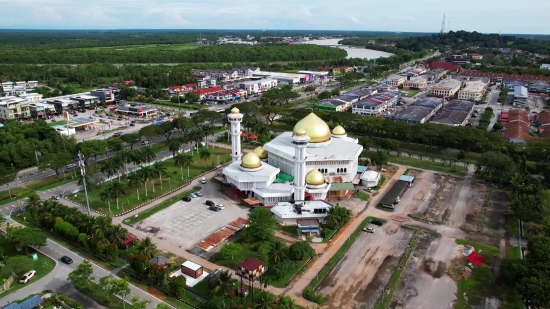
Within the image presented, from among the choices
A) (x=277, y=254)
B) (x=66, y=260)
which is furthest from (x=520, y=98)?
Answer: (x=66, y=260)

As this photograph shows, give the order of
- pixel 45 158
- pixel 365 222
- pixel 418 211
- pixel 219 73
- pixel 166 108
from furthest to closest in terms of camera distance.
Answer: pixel 219 73 → pixel 166 108 → pixel 45 158 → pixel 418 211 → pixel 365 222

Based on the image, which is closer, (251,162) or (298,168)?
(298,168)

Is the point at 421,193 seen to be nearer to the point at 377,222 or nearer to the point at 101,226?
the point at 377,222

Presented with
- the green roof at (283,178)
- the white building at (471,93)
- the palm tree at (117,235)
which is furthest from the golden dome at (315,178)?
the white building at (471,93)

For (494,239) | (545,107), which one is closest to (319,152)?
(494,239)

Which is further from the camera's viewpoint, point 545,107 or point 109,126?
point 545,107

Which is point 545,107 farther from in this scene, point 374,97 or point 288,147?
point 288,147

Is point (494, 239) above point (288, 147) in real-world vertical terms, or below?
below
